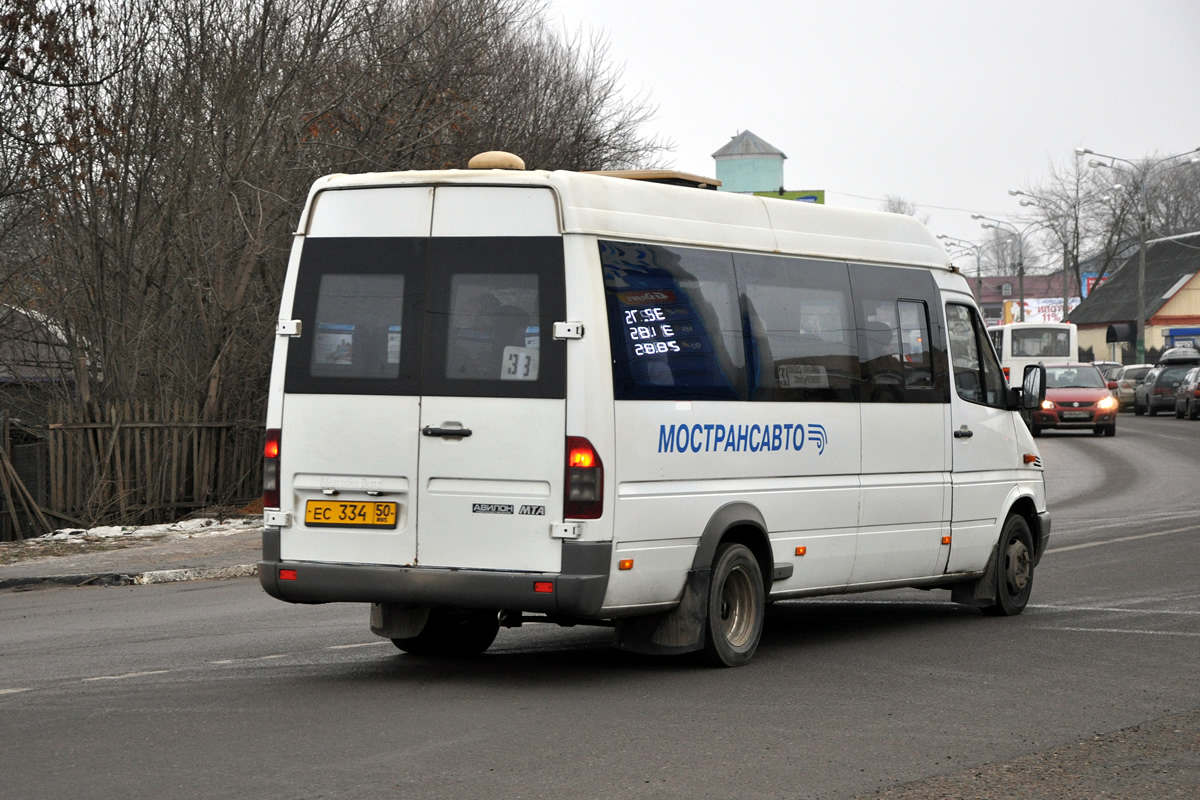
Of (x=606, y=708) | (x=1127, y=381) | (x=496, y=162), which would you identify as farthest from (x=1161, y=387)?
(x=606, y=708)

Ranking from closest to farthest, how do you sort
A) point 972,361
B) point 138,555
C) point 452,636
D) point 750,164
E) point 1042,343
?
1. point 452,636
2. point 972,361
3. point 138,555
4. point 1042,343
5. point 750,164

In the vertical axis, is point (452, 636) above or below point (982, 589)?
below

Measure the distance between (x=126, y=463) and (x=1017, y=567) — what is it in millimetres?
11647

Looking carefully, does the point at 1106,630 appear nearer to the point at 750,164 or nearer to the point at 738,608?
the point at 738,608

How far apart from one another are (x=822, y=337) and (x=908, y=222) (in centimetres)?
155

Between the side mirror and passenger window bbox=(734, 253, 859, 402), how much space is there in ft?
6.69

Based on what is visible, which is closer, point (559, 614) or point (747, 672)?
point (559, 614)

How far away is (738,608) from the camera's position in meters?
8.75

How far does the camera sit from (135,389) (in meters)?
19.8

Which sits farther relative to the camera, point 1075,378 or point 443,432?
point 1075,378

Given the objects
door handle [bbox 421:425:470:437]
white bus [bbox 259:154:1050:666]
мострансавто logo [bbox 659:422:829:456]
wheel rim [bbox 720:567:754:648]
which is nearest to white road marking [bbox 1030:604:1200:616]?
white bus [bbox 259:154:1050:666]

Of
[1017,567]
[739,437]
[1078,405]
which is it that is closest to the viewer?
[739,437]

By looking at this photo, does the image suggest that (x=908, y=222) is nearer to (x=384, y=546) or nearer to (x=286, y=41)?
(x=384, y=546)

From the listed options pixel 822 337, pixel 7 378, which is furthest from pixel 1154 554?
pixel 7 378
